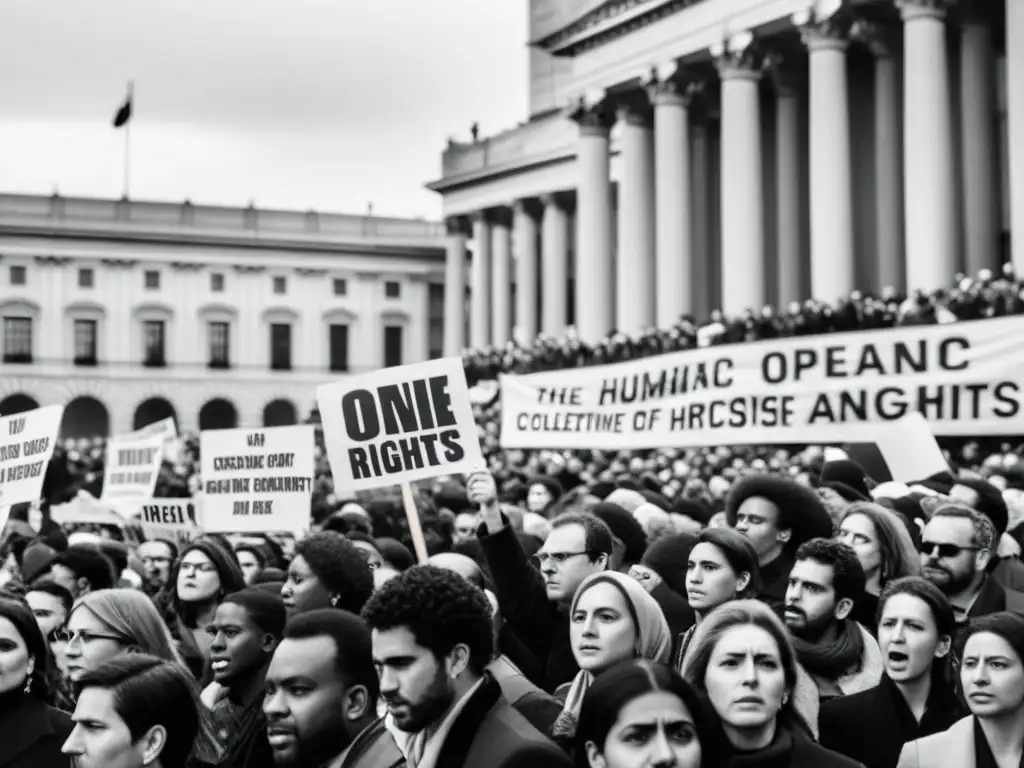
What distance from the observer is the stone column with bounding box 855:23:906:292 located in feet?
112


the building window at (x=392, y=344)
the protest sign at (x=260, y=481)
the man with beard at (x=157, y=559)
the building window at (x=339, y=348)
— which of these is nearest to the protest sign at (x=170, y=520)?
the protest sign at (x=260, y=481)

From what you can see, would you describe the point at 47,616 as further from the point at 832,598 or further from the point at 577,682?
the point at 832,598

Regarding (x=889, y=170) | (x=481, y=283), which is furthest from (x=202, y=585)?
(x=481, y=283)

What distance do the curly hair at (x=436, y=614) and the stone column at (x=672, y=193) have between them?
31.8 meters

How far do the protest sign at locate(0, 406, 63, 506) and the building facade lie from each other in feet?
229

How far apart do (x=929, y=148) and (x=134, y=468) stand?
19.0 metres

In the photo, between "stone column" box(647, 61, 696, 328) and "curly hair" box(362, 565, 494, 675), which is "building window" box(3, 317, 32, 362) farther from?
"curly hair" box(362, 565, 494, 675)

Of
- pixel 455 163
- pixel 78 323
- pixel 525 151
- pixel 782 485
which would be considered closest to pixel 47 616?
pixel 782 485

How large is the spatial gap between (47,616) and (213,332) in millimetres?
77759

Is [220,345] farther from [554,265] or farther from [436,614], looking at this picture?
[436,614]

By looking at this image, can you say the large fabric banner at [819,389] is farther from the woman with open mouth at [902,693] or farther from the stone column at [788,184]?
the stone column at [788,184]

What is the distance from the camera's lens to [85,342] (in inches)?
3211

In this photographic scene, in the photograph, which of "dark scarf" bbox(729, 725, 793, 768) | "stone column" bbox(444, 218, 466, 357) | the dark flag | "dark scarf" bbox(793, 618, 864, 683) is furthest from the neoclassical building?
the dark flag

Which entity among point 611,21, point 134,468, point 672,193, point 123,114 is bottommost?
point 134,468
